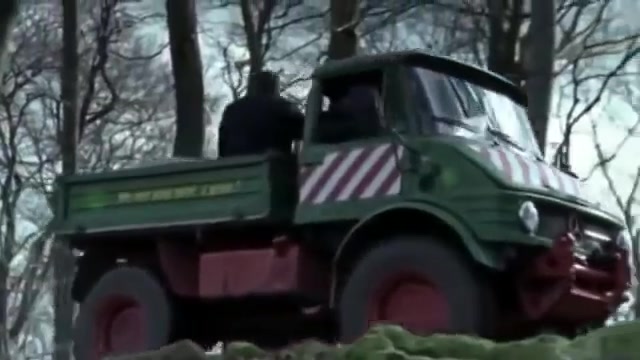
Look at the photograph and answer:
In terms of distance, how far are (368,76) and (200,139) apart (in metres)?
8.06

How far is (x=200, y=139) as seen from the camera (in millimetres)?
Answer: 19234

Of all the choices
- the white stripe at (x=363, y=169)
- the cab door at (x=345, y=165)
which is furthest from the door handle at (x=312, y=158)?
the white stripe at (x=363, y=169)

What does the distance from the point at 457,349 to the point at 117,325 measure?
7.65m

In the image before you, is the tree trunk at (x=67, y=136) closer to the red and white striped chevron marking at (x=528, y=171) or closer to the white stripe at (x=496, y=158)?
the red and white striped chevron marking at (x=528, y=171)

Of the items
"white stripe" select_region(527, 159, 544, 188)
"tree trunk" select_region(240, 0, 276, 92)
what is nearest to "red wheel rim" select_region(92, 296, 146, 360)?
"white stripe" select_region(527, 159, 544, 188)

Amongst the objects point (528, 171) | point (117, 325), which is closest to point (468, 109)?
point (528, 171)

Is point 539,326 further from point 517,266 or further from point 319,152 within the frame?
point 319,152

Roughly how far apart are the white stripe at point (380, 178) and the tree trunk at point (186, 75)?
8.16m

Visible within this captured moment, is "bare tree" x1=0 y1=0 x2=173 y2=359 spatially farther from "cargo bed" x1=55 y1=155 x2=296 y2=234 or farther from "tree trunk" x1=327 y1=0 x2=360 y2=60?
"cargo bed" x1=55 y1=155 x2=296 y2=234

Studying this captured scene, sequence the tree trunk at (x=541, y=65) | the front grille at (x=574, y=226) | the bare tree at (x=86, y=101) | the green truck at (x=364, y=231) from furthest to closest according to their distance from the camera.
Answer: the bare tree at (x=86, y=101) < the tree trunk at (x=541, y=65) < the front grille at (x=574, y=226) < the green truck at (x=364, y=231)

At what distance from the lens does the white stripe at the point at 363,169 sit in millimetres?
11047

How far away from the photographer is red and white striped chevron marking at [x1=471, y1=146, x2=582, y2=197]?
10812 mm

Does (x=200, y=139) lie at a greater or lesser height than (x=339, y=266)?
greater

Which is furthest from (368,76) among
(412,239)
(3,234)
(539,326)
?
(3,234)
